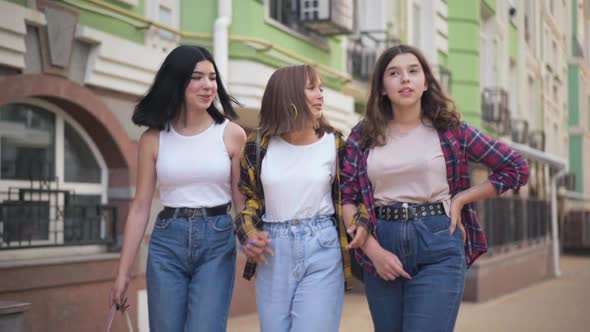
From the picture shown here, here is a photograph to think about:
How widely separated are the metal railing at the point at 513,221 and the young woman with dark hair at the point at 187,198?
Result: 8.66m

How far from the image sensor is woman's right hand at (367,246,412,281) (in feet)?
11.4

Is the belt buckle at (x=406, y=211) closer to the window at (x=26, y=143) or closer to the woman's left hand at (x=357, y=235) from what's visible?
the woman's left hand at (x=357, y=235)

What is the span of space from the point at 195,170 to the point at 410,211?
96 centimetres

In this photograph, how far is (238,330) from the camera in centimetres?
825

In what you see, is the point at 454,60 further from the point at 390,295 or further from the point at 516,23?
the point at 390,295

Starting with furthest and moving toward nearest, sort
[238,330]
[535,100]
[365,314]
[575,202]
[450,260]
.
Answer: [575,202], [535,100], [365,314], [238,330], [450,260]

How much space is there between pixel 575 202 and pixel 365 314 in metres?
18.2

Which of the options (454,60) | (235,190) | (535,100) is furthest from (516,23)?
(235,190)

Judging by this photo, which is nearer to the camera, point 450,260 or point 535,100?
point 450,260

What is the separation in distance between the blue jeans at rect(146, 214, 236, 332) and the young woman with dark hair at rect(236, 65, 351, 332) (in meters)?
0.14

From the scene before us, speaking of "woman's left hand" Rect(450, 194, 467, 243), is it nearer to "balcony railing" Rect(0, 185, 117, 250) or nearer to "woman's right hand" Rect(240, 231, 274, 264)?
"woman's right hand" Rect(240, 231, 274, 264)

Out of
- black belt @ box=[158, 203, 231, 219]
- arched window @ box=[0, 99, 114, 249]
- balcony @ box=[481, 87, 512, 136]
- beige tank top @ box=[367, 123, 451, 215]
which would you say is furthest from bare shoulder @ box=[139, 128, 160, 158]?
balcony @ box=[481, 87, 512, 136]

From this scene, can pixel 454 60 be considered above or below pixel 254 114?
above

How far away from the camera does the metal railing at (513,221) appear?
1264 cm
